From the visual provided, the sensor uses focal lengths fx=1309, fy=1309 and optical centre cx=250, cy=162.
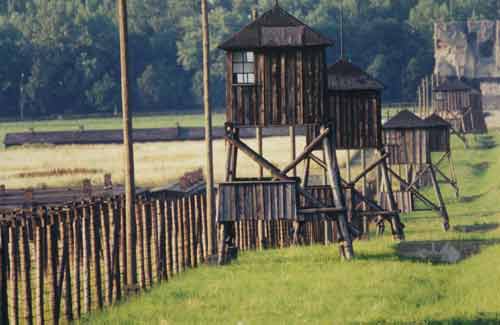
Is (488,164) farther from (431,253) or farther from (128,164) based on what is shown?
(128,164)

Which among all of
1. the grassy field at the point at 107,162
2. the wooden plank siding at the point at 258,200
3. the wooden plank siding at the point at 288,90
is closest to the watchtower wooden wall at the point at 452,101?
the grassy field at the point at 107,162

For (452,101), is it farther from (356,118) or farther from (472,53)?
(356,118)

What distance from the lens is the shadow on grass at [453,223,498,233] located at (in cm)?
4270

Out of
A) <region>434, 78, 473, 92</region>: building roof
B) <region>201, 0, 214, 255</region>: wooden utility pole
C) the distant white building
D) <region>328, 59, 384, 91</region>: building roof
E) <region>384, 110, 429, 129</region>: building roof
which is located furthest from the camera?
the distant white building

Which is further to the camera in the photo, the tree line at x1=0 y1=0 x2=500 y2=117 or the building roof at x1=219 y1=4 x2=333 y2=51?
the tree line at x1=0 y1=0 x2=500 y2=117

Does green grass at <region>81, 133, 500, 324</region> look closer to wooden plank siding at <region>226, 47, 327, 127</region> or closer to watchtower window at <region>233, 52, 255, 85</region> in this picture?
wooden plank siding at <region>226, 47, 327, 127</region>

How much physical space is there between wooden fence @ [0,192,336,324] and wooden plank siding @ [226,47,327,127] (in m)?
3.02

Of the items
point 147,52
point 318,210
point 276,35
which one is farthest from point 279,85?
point 147,52

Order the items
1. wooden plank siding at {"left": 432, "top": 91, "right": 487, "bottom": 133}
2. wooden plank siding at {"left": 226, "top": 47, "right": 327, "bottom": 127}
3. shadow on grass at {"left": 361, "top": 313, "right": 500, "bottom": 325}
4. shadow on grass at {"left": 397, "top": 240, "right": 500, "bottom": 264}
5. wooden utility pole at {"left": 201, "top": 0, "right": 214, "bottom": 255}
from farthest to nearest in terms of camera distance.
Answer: wooden plank siding at {"left": 432, "top": 91, "right": 487, "bottom": 133}, wooden utility pole at {"left": 201, "top": 0, "right": 214, "bottom": 255}, wooden plank siding at {"left": 226, "top": 47, "right": 327, "bottom": 127}, shadow on grass at {"left": 397, "top": 240, "right": 500, "bottom": 264}, shadow on grass at {"left": 361, "top": 313, "right": 500, "bottom": 325}

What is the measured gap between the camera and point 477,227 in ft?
144

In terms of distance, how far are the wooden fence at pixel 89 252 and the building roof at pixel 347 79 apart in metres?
5.68

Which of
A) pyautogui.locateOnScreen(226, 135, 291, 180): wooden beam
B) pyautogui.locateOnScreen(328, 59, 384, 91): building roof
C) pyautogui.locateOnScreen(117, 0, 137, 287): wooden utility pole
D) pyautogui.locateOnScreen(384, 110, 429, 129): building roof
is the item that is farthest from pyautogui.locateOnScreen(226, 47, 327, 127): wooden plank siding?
pyautogui.locateOnScreen(384, 110, 429, 129): building roof

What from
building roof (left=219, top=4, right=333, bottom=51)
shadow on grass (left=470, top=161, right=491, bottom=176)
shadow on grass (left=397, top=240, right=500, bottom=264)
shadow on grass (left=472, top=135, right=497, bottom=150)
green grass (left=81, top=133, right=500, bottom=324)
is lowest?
shadow on grass (left=472, top=135, right=497, bottom=150)

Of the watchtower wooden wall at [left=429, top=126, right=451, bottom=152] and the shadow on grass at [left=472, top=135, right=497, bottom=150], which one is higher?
the watchtower wooden wall at [left=429, top=126, right=451, bottom=152]
